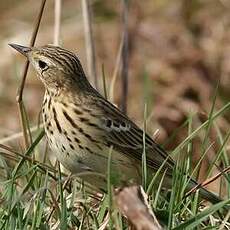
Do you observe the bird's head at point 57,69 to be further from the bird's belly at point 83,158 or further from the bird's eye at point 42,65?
the bird's belly at point 83,158

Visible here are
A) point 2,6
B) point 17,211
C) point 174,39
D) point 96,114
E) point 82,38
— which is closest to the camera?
point 17,211

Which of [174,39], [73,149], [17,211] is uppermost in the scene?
[174,39]

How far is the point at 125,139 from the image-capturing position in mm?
5207

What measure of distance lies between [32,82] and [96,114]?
17.4 feet

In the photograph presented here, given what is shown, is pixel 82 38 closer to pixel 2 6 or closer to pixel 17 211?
pixel 2 6

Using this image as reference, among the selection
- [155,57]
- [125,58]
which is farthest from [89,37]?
[155,57]

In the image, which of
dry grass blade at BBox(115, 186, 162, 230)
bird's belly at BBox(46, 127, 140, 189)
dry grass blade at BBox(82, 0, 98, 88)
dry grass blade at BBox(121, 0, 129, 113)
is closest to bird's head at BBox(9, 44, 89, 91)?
bird's belly at BBox(46, 127, 140, 189)

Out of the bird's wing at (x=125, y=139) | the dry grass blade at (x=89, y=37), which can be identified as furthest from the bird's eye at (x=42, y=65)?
the dry grass blade at (x=89, y=37)

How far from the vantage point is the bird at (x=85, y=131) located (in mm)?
4867

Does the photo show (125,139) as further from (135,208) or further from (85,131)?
(135,208)

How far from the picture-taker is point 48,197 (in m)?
4.81

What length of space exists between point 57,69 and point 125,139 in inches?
20.3

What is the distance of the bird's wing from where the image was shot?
16.8 feet

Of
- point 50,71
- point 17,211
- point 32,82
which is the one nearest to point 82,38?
point 32,82
